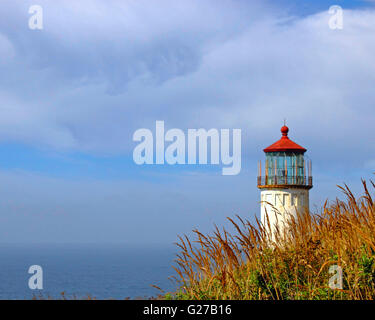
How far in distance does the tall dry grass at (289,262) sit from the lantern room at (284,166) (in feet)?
59.1

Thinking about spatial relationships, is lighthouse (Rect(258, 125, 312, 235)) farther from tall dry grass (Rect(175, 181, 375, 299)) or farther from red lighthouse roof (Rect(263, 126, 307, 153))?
Answer: tall dry grass (Rect(175, 181, 375, 299))

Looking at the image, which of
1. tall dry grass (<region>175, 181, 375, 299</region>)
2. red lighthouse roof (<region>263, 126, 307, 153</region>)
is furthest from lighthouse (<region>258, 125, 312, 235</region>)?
tall dry grass (<region>175, 181, 375, 299</region>)

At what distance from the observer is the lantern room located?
27.7m

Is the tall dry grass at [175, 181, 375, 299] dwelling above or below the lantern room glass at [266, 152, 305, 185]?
below

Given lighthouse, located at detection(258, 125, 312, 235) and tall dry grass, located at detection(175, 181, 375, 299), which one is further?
lighthouse, located at detection(258, 125, 312, 235)

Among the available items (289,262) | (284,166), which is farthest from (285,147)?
Answer: (289,262)

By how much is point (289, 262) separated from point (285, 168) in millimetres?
19486

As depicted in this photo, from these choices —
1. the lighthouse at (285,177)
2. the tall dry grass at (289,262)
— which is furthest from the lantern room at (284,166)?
the tall dry grass at (289,262)

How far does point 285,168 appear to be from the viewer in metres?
28.0

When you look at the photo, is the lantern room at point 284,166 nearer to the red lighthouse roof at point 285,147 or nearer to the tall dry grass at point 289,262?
the red lighthouse roof at point 285,147

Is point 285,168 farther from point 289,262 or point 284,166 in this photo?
point 289,262
